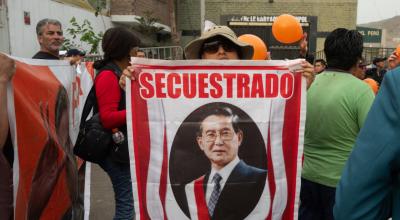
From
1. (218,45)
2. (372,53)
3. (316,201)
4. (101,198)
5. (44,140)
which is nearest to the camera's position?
(44,140)

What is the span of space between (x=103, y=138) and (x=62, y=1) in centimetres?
894

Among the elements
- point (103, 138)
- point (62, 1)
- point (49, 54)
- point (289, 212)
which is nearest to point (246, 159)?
point (289, 212)

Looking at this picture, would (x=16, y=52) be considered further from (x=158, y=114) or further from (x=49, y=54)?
(x=158, y=114)

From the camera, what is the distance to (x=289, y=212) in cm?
249

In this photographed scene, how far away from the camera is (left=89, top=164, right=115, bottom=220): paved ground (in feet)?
15.0

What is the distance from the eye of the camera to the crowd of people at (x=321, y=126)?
125 centimetres

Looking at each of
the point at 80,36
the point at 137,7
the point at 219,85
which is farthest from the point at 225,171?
the point at 137,7

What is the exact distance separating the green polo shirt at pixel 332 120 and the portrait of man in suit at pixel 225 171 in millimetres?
508

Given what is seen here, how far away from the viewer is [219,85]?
2.44 metres

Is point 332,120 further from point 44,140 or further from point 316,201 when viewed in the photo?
point 44,140

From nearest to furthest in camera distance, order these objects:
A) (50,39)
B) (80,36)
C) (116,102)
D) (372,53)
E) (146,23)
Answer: (116,102)
(50,39)
(80,36)
(146,23)
(372,53)

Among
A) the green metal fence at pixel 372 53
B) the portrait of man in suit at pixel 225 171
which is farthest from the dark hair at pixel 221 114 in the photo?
the green metal fence at pixel 372 53

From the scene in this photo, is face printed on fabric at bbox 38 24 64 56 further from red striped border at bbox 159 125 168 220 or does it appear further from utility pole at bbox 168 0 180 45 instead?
utility pole at bbox 168 0 180 45

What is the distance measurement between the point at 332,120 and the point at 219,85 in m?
0.73
